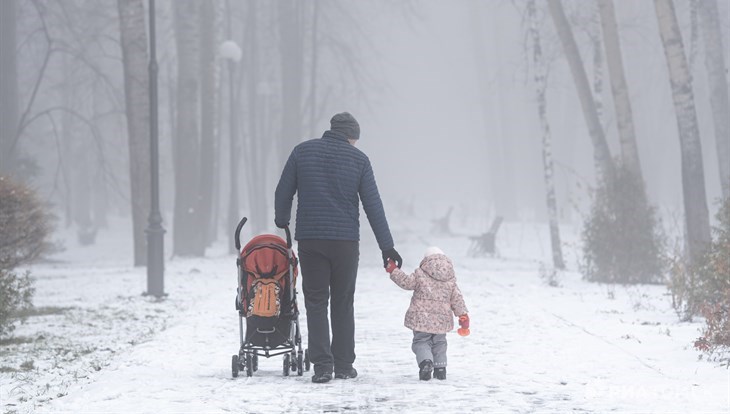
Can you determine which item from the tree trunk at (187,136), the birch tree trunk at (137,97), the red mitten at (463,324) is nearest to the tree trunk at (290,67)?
the tree trunk at (187,136)

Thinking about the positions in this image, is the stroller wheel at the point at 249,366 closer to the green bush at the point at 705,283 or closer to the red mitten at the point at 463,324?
the red mitten at the point at 463,324

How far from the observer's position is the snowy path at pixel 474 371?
288 inches

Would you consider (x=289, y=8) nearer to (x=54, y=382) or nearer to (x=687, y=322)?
(x=687, y=322)

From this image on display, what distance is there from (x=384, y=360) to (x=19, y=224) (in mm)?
5113

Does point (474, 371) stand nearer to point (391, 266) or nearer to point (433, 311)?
point (433, 311)

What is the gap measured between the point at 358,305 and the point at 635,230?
19.3 ft

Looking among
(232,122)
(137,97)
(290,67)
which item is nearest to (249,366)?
(137,97)

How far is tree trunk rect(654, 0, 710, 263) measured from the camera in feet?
56.6

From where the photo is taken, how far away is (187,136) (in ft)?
88.3

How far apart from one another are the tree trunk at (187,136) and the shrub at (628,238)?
12038mm

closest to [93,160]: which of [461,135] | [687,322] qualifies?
[687,322]

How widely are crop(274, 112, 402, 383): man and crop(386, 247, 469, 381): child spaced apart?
0.37 m

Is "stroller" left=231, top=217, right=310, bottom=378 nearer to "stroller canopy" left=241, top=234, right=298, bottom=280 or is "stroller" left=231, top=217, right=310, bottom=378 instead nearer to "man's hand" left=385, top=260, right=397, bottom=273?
"stroller canopy" left=241, top=234, right=298, bottom=280

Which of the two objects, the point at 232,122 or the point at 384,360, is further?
the point at 232,122
